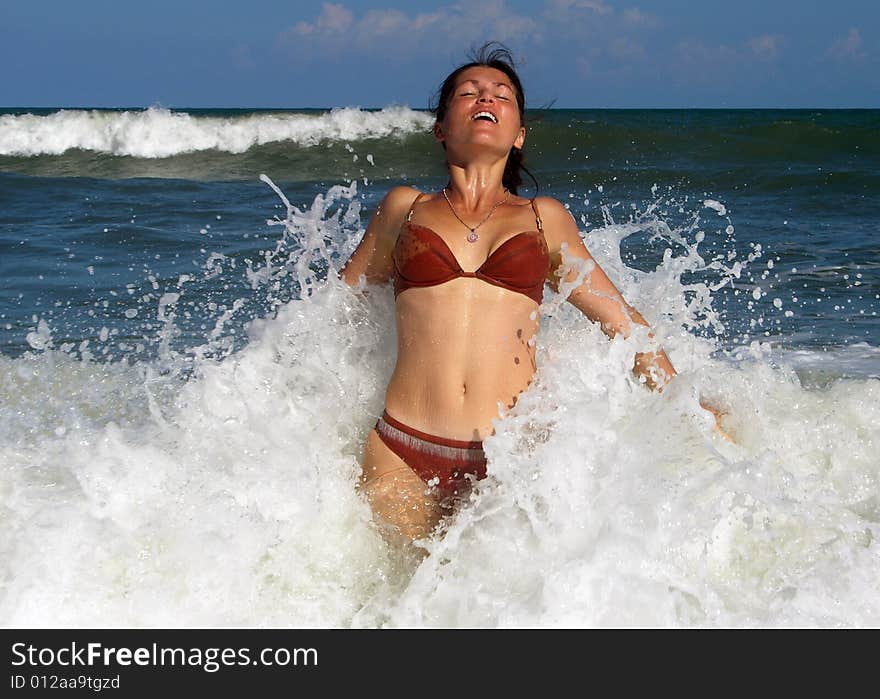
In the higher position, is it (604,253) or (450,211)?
(604,253)

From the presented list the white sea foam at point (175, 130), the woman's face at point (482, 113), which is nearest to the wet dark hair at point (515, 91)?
the woman's face at point (482, 113)

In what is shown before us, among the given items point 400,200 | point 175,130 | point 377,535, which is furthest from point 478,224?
point 175,130

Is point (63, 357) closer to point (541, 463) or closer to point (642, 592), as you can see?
point (541, 463)

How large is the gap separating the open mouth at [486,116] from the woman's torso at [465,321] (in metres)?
0.40

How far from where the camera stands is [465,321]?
11.2ft

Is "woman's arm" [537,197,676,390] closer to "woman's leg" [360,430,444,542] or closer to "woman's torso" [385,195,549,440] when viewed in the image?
"woman's torso" [385,195,549,440]

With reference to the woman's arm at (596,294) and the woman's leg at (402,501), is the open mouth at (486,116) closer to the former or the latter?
the woman's arm at (596,294)

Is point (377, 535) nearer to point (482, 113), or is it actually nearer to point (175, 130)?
point (482, 113)

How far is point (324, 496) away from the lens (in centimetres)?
355

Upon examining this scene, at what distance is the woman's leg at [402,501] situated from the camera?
3.44m

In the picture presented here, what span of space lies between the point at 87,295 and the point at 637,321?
516 cm

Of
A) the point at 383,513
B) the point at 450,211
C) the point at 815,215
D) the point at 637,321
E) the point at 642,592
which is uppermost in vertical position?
the point at 815,215

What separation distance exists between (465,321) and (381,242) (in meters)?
0.54
